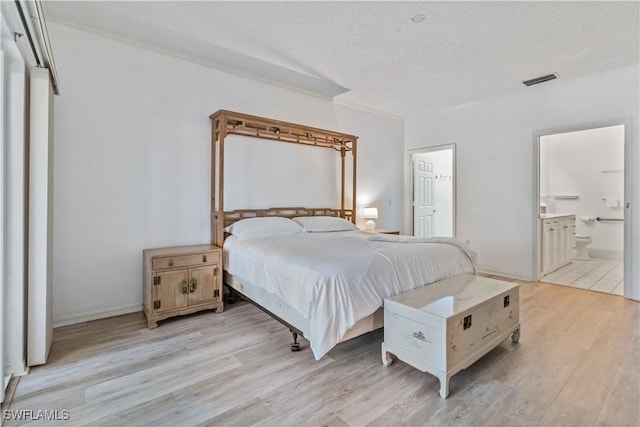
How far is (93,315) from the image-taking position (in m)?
2.81

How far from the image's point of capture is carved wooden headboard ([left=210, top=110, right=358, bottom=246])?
10.7 feet

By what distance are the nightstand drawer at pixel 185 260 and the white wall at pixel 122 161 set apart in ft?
1.77

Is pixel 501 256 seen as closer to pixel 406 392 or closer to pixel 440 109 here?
pixel 440 109

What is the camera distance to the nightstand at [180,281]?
2662mm

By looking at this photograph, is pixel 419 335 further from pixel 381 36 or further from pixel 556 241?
pixel 556 241

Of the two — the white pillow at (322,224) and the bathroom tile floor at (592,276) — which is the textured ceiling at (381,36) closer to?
the white pillow at (322,224)

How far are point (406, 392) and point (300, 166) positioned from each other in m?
3.09

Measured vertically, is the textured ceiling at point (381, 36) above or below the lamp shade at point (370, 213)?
above

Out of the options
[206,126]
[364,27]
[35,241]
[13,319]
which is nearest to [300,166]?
[206,126]

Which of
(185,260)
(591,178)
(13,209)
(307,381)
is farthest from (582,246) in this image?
(13,209)

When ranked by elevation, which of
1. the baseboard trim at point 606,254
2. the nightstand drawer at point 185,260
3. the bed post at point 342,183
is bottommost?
the baseboard trim at point 606,254

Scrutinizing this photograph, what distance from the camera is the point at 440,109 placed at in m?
5.08

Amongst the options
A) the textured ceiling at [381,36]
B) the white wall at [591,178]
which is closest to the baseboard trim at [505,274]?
the textured ceiling at [381,36]

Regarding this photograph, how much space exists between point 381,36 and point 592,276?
14.7 feet
